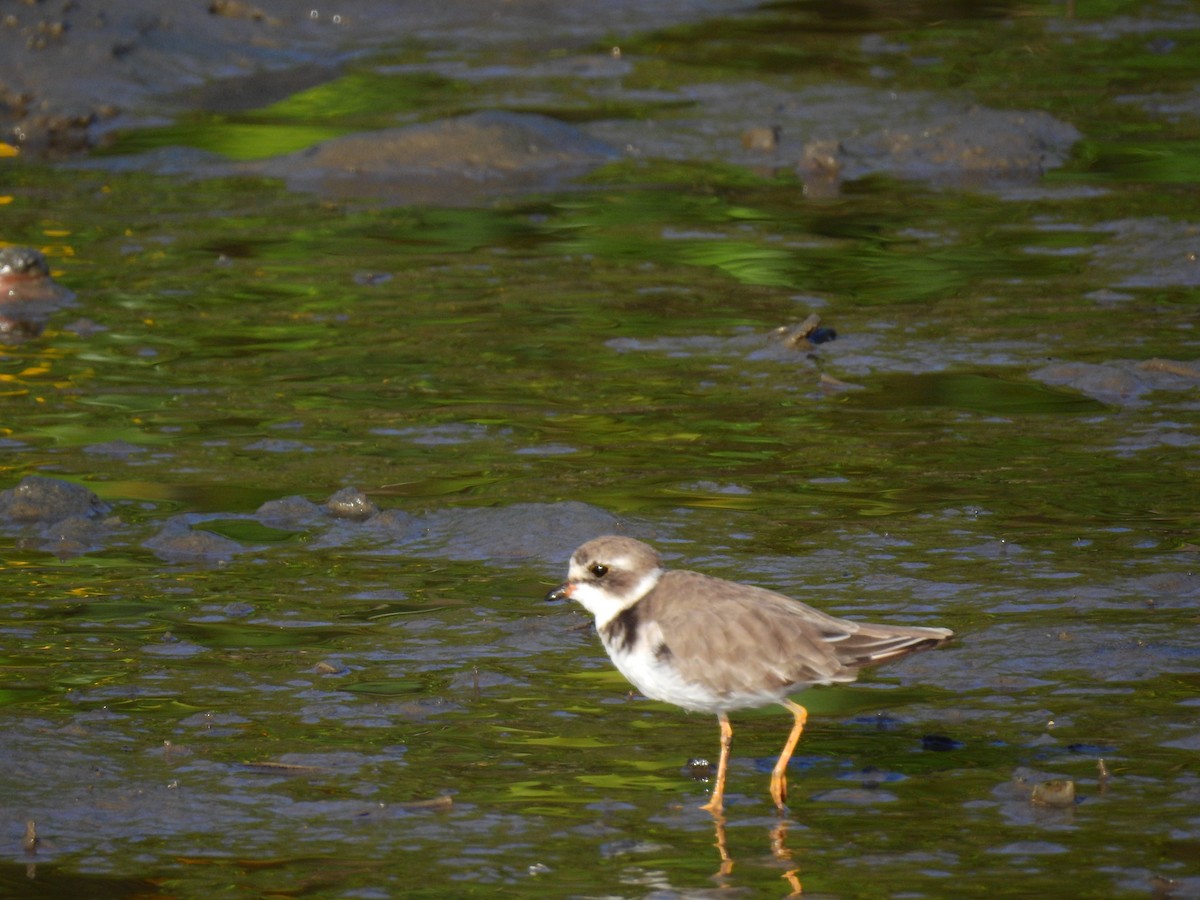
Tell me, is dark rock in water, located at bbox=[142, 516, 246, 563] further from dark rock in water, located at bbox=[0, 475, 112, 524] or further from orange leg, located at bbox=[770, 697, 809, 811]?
orange leg, located at bbox=[770, 697, 809, 811]

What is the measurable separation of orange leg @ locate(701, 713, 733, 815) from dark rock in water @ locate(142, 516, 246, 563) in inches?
102

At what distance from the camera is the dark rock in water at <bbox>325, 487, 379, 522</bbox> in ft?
24.6

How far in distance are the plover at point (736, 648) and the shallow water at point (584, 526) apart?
26 centimetres

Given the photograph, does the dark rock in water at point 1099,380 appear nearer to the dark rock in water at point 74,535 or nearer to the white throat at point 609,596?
the white throat at point 609,596

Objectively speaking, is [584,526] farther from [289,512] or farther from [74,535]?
[74,535]

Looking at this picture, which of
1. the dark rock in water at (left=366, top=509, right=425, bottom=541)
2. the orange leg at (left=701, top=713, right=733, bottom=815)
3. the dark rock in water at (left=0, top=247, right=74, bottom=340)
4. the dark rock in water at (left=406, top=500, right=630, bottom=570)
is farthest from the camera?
the dark rock in water at (left=0, top=247, right=74, bottom=340)

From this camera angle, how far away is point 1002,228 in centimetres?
1177

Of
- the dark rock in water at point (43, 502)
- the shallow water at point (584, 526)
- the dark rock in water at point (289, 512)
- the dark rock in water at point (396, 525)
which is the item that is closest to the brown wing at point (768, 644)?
the shallow water at point (584, 526)

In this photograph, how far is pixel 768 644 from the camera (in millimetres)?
5266

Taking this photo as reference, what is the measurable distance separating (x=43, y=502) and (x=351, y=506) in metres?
1.22

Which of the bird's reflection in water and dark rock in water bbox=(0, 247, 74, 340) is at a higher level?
dark rock in water bbox=(0, 247, 74, 340)

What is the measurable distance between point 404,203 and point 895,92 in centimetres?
457

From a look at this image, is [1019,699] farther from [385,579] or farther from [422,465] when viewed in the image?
[422,465]

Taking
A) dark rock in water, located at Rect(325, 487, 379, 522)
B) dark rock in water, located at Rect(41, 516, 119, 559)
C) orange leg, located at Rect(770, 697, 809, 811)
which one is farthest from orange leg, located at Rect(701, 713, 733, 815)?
dark rock in water, located at Rect(41, 516, 119, 559)
